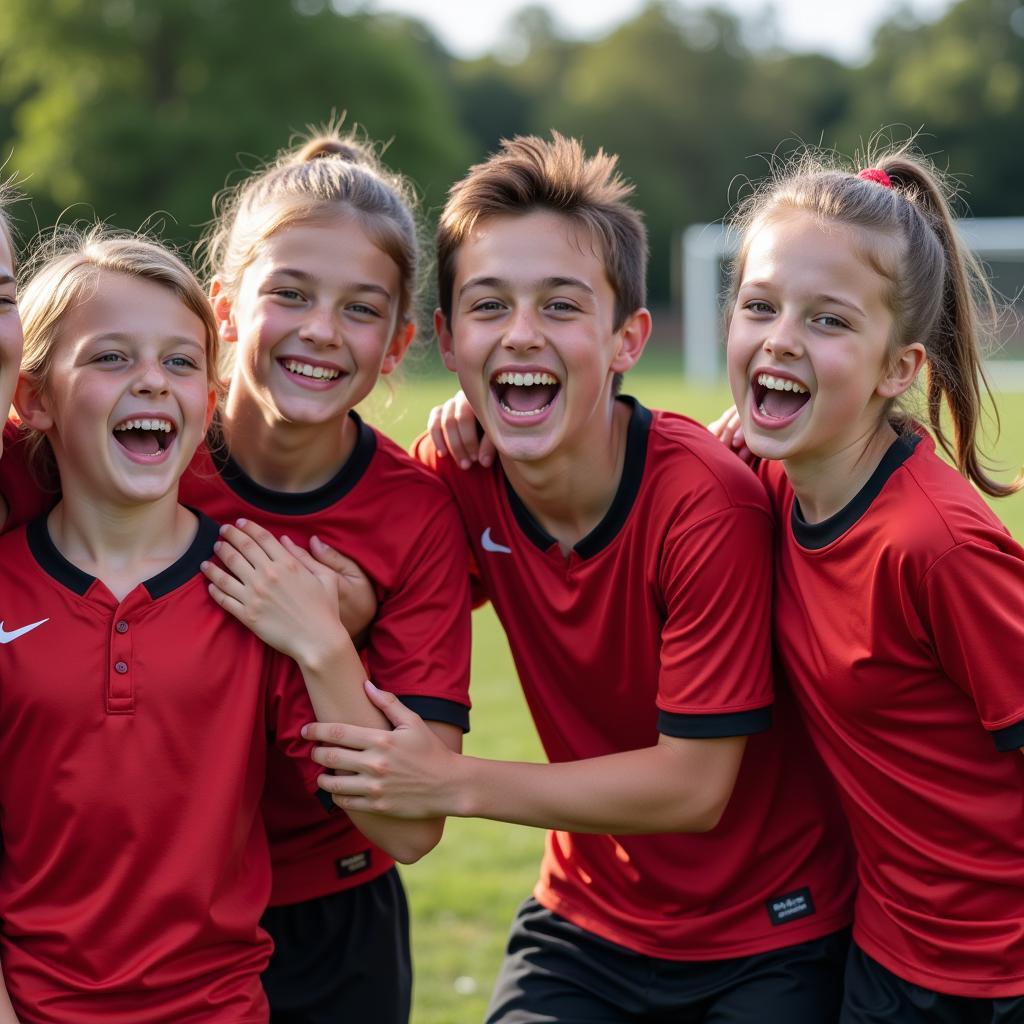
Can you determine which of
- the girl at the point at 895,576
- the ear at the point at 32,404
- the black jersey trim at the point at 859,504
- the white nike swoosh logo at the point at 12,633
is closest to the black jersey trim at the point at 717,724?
the girl at the point at 895,576

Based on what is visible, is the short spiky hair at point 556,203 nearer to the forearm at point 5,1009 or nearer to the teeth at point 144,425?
the teeth at point 144,425

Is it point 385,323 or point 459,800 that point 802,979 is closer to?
point 459,800

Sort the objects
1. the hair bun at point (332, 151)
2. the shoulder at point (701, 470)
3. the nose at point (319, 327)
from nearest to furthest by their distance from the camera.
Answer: the shoulder at point (701, 470), the nose at point (319, 327), the hair bun at point (332, 151)

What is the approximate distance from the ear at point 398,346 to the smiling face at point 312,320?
0.12 m

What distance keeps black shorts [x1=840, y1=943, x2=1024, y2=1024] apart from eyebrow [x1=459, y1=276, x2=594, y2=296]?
149 cm

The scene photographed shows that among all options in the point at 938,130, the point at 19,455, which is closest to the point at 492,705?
the point at 19,455

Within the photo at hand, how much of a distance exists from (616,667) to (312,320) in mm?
989

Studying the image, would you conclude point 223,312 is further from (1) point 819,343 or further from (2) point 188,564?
(1) point 819,343

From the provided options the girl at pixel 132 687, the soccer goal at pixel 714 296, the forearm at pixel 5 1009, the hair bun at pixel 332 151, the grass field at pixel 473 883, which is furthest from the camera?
the soccer goal at pixel 714 296

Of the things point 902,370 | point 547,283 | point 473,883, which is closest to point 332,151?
point 547,283

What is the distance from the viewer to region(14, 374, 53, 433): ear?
2789 millimetres

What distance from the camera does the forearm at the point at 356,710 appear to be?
2705 millimetres

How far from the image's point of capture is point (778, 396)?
9.48 feet

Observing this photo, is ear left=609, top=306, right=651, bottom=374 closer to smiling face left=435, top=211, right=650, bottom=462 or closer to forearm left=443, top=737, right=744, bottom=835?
smiling face left=435, top=211, right=650, bottom=462
